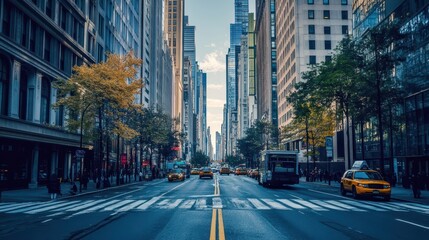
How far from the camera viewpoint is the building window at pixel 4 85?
31.4 metres

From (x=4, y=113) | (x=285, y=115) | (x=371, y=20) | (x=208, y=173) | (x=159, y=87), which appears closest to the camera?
(x=4, y=113)

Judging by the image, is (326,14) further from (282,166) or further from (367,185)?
(367,185)

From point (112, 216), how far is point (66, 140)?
2996 cm

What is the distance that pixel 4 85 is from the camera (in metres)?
32.1

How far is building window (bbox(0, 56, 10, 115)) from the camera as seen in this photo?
3142cm

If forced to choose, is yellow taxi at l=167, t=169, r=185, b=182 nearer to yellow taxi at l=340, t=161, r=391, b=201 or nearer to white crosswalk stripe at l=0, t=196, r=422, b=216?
yellow taxi at l=340, t=161, r=391, b=201

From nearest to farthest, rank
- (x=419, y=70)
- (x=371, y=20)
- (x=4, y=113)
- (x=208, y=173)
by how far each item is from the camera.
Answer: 1. (x=4, y=113)
2. (x=419, y=70)
3. (x=371, y=20)
4. (x=208, y=173)

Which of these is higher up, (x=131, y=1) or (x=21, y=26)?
(x=131, y=1)

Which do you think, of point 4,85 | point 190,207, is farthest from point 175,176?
point 190,207

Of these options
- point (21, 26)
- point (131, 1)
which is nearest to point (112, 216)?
point (21, 26)

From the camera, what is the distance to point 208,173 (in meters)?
64.3

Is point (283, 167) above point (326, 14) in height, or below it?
below

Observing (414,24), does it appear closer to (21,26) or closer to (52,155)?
(21,26)

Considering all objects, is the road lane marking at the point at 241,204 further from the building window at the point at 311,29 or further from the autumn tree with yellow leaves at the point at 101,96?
the building window at the point at 311,29
